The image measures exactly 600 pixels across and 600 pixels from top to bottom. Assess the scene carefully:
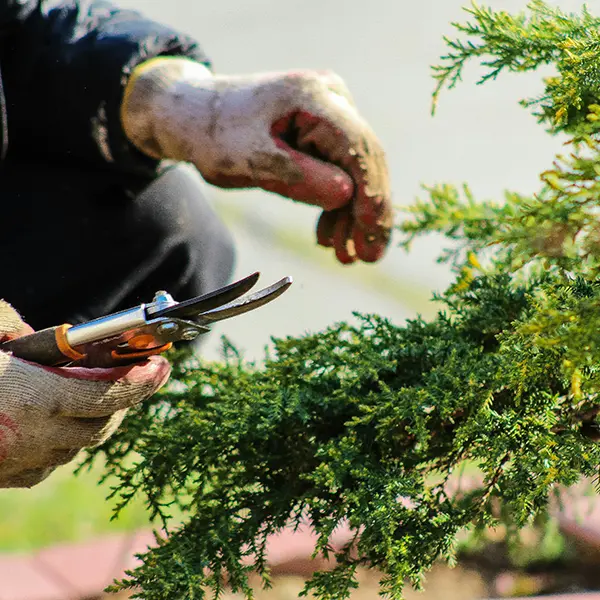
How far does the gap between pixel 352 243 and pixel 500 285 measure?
0.29 m

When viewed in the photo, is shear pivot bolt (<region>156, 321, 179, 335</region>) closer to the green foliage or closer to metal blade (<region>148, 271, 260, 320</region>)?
metal blade (<region>148, 271, 260, 320</region>)

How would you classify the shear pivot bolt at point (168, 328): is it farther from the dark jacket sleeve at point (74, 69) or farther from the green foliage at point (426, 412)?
the dark jacket sleeve at point (74, 69)

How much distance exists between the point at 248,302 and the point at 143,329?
12 centimetres

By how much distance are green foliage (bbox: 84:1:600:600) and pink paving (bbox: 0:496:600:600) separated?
82 cm

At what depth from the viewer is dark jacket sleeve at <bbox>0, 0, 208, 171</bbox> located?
5.03 ft

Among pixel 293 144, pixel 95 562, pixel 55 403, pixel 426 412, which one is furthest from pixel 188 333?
pixel 95 562

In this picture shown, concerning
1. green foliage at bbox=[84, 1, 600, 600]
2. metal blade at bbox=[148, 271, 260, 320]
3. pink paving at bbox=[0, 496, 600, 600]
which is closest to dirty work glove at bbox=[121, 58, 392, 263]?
green foliage at bbox=[84, 1, 600, 600]

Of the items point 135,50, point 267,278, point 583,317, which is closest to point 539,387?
point 583,317

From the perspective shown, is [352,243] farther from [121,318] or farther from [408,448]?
[121,318]

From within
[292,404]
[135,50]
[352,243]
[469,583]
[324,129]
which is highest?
[135,50]

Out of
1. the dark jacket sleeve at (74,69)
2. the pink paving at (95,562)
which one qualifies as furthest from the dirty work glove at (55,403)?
the pink paving at (95,562)

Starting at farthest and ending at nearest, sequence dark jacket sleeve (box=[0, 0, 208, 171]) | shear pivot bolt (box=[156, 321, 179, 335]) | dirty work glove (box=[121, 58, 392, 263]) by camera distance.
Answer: dark jacket sleeve (box=[0, 0, 208, 171]) → dirty work glove (box=[121, 58, 392, 263]) → shear pivot bolt (box=[156, 321, 179, 335])

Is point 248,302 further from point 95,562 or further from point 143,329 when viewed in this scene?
point 95,562

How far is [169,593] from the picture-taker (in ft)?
3.11
